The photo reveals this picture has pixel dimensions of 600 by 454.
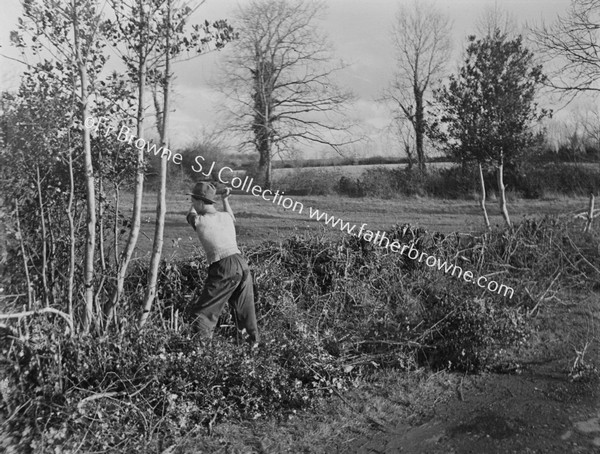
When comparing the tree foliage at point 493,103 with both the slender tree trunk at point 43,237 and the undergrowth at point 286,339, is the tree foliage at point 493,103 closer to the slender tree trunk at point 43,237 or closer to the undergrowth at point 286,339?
the undergrowth at point 286,339

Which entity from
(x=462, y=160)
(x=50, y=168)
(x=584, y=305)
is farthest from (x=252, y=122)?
(x=50, y=168)

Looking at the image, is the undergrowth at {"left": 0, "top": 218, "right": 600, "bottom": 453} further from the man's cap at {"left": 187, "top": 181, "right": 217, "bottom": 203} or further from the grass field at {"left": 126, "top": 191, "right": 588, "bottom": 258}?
the man's cap at {"left": 187, "top": 181, "right": 217, "bottom": 203}

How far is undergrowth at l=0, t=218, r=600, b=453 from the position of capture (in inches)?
174

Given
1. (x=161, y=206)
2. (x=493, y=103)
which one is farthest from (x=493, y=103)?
(x=161, y=206)

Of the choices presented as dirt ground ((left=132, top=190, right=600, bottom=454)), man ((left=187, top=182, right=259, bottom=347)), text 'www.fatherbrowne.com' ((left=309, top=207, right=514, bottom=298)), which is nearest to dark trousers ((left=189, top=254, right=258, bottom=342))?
man ((left=187, top=182, right=259, bottom=347))

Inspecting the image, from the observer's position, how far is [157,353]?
5000 millimetres

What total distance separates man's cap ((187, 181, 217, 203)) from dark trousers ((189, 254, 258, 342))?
67cm

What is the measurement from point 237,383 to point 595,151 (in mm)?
24476

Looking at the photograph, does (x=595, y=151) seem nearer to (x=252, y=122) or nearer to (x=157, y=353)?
(x=252, y=122)

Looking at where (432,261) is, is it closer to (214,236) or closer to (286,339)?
(286,339)

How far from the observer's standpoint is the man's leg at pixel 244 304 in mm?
6066

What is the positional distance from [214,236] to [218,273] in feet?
1.30

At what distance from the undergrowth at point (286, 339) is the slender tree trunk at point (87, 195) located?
331 mm

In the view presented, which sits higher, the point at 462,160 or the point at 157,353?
the point at 462,160
